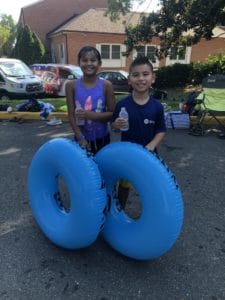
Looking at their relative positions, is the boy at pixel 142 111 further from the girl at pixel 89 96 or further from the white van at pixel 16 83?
the white van at pixel 16 83

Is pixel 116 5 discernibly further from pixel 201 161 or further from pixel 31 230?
pixel 31 230

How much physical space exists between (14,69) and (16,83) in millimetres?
1367

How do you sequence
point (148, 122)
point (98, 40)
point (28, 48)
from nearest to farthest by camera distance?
point (148, 122)
point (98, 40)
point (28, 48)

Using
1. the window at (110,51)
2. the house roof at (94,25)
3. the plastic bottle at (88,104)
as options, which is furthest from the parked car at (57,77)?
the house roof at (94,25)

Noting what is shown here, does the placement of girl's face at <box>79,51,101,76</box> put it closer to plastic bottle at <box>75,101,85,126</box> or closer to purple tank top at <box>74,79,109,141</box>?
purple tank top at <box>74,79,109,141</box>

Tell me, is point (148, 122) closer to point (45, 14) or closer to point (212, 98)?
point (212, 98)

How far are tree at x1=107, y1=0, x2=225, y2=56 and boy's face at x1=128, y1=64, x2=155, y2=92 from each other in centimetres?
966

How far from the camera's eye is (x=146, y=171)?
2.57 m

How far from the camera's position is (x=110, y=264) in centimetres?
297

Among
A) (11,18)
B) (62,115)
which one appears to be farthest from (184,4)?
(11,18)

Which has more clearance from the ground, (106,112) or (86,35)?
(86,35)

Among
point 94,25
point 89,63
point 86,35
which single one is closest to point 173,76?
point 86,35

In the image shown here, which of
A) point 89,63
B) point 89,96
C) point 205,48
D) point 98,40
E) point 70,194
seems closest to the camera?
point 70,194

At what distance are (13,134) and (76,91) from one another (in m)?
4.54
